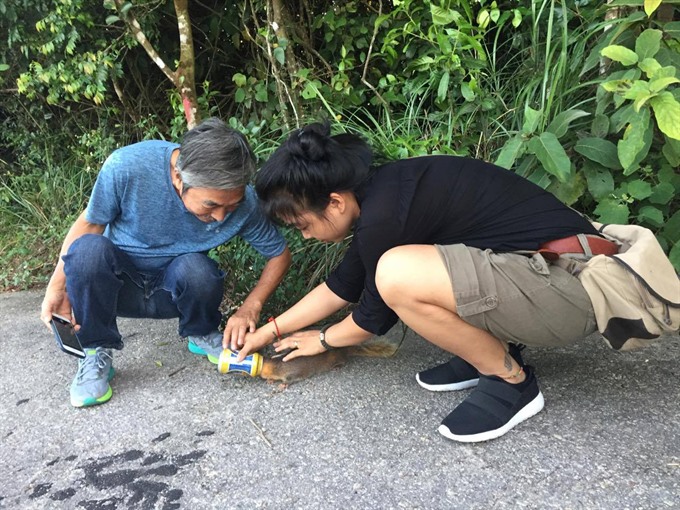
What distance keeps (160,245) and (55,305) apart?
448mm

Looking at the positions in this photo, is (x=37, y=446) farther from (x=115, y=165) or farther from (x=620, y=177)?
(x=620, y=177)

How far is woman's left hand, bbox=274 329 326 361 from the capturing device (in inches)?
81.4

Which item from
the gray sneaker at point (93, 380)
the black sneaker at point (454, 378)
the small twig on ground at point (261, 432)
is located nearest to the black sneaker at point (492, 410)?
the black sneaker at point (454, 378)

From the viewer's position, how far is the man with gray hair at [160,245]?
1.92m

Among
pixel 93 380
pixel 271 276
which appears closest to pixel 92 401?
pixel 93 380

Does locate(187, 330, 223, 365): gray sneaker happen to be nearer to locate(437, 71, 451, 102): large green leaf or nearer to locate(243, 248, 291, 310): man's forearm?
locate(243, 248, 291, 310): man's forearm

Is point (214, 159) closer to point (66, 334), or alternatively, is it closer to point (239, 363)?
point (239, 363)

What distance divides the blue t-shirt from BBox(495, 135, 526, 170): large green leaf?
38.7 inches

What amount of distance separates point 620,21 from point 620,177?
64 centimetres

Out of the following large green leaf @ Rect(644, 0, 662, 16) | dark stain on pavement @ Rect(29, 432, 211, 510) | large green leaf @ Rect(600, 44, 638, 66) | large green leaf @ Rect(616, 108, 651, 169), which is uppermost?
large green leaf @ Rect(644, 0, 662, 16)

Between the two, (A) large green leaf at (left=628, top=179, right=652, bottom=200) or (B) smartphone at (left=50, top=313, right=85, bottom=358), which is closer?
(B) smartphone at (left=50, top=313, right=85, bottom=358)

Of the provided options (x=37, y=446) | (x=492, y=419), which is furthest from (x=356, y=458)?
(x=37, y=446)

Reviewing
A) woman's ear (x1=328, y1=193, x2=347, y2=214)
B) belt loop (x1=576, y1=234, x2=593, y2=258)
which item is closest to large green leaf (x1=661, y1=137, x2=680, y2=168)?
belt loop (x1=576, y1=234, x2=593, y2=258)

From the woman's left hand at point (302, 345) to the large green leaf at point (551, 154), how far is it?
3.64 feet
